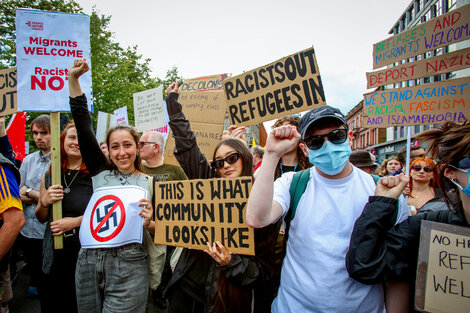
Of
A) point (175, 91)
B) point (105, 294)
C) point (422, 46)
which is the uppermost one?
point (422, 46)

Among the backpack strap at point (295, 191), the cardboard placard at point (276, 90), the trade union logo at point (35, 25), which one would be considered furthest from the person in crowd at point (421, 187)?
the trade union logo at point (35, 25)

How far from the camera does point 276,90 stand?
271cm

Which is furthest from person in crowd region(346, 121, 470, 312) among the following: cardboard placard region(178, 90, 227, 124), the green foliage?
the green foliage

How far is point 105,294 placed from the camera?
81.9 inches

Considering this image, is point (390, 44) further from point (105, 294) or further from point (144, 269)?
point (105, 294)

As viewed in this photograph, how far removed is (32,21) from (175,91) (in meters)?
1.52

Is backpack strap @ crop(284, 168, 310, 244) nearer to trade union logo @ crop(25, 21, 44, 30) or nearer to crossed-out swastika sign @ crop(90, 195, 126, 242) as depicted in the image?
crossed-out swastika sign @ crop(90, 195, 126, 242)

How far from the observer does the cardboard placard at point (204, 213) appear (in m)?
1.95

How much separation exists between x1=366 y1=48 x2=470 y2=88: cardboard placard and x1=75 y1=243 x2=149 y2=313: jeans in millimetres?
3410

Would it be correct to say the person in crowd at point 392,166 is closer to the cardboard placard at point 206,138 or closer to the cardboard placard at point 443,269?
the cardboard placard at point 206,138

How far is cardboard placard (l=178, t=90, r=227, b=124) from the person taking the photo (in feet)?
11.3

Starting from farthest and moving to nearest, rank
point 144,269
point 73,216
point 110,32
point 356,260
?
point 110,32 → point 73,216 → point 144,269 → point 356,260

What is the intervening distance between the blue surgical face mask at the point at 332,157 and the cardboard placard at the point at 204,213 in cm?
52

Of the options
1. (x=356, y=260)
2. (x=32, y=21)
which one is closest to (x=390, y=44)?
(x=356, y=260)
